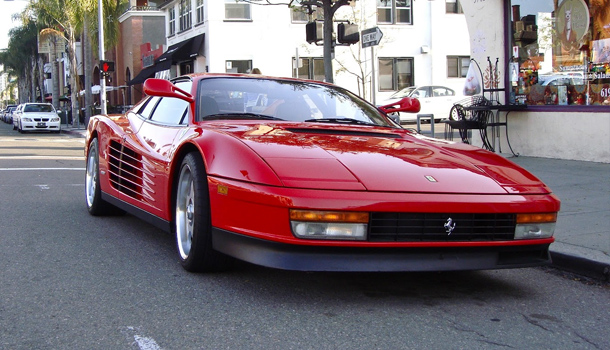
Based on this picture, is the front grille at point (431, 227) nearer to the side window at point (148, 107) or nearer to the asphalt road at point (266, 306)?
the asphalt road at point (266, 306)

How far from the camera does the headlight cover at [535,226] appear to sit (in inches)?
163

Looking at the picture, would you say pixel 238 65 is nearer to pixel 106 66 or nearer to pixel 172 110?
pixel 106 66

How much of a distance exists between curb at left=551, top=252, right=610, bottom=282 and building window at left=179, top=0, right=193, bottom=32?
2952cm

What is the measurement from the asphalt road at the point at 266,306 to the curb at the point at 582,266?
0.11m

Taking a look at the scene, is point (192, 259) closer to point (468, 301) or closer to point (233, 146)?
point (233, 146)

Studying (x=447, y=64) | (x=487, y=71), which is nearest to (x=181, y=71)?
(x=447, y=64)

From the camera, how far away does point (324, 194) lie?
3805 millimetres

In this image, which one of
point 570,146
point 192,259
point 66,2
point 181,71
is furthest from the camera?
point 66,2

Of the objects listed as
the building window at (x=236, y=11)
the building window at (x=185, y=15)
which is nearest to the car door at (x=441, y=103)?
the building window at (x=236, y=11)

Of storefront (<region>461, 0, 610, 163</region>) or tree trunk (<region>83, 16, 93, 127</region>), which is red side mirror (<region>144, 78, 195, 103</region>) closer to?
storefront (<region>461, 0, 610, 163</region>)

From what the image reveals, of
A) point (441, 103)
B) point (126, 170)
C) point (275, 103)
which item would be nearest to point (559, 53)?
point (275, 103)

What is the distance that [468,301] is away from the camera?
4.23 metres

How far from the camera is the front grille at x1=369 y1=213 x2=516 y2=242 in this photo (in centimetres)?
386

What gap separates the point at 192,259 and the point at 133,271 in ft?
1.76
